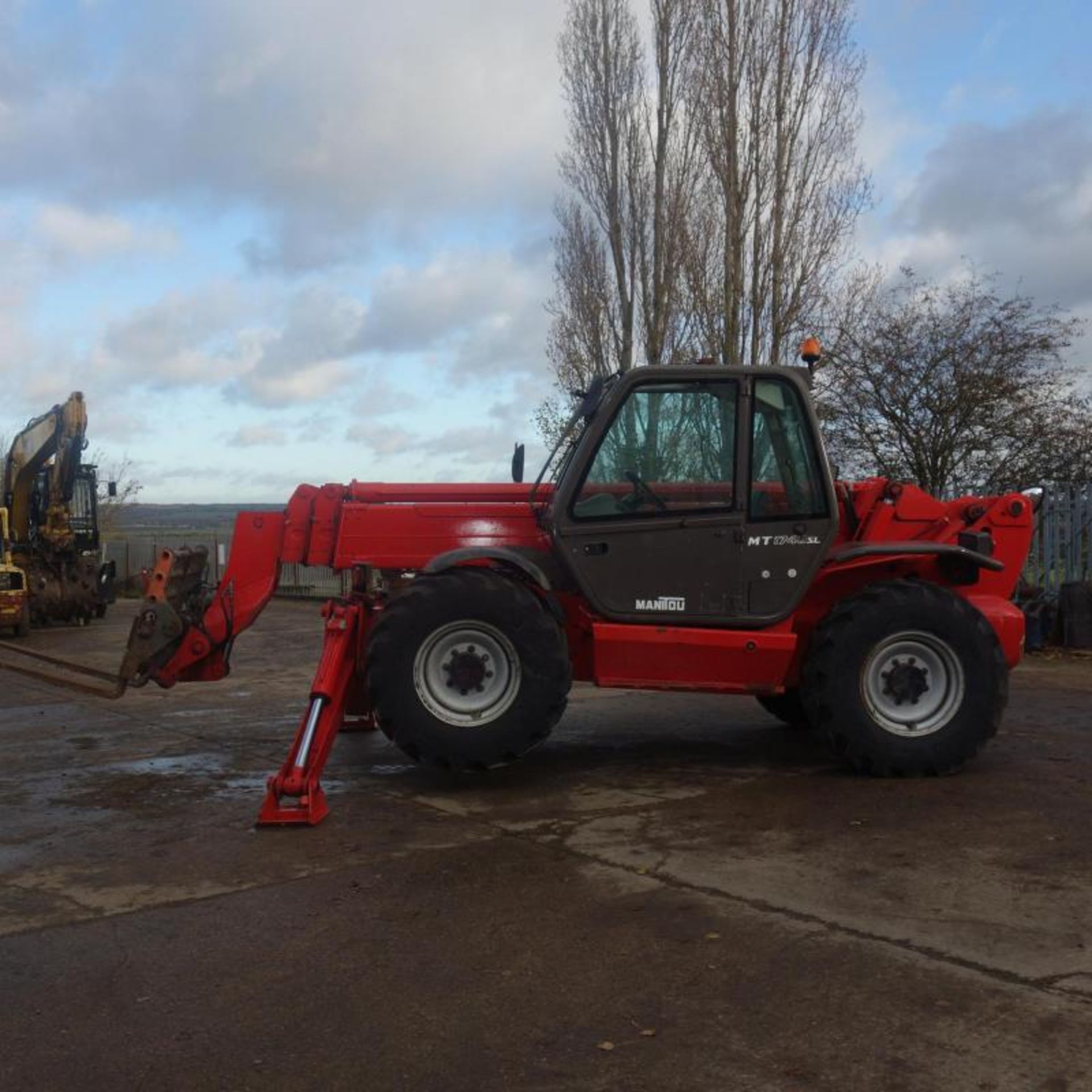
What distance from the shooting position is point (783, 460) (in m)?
7.05

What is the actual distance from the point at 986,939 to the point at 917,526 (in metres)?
3.65

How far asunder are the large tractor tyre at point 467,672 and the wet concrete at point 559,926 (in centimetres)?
37

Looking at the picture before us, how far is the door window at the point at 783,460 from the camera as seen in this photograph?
700cm

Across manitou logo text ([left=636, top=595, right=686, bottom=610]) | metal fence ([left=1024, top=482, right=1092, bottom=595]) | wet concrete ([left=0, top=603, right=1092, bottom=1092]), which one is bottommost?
wet concrete ([left=0, top=603, right=1092, bottom=1092])

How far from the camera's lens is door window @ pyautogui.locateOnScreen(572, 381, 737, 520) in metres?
6.98

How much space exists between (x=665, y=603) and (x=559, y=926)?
273 cm

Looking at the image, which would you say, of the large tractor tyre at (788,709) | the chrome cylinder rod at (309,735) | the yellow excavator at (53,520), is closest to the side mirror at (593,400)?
the chrome cylinder rod at (309,735)

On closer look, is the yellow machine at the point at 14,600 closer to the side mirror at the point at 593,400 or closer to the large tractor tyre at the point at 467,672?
the large tractor tyre at the point at 467,672

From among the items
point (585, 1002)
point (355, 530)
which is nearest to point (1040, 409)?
point (355, 530)

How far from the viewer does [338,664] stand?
6.65 meters

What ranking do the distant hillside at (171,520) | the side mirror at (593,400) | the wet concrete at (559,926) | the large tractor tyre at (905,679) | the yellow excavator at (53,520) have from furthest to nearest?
the distant hillside at (171,520) < the yellow excavator at (53,520) < the side mirror at (593,400) < the large tractor tyre at (905,679) < the wet concrete at (559,926)

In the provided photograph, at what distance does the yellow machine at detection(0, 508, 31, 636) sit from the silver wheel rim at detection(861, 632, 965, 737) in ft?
55.4

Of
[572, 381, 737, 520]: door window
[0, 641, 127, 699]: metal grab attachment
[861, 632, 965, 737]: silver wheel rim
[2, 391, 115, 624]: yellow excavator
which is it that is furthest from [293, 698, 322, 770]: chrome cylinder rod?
[2, 391, 115, 624]: yellow excavator

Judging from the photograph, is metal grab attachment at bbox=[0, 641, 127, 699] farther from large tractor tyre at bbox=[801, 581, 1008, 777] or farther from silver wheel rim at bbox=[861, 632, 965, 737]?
silver wheel rim at bbox=[861, 632, 965, 737]
